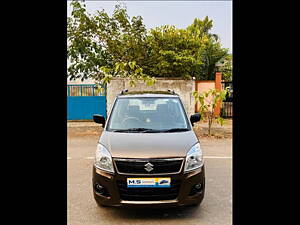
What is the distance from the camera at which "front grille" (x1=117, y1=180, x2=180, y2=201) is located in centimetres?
335

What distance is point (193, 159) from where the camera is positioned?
355 centimetres

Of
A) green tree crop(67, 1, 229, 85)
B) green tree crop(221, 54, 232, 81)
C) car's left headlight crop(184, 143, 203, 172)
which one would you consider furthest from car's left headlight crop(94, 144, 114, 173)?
green tree crop(221, 54, 232, 81)

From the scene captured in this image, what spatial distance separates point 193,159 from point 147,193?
0.76 m

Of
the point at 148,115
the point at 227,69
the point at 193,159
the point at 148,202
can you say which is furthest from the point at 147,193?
the point at 227,69

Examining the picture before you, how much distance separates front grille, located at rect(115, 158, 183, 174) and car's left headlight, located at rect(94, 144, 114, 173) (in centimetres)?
11

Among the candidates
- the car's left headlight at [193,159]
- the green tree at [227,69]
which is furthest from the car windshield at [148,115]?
the green tree at [227,69]

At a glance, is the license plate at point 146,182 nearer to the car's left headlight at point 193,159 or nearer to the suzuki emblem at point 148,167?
the suzuki emblem at point 148,167

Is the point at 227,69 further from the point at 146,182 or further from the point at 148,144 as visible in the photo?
the point at 146,182

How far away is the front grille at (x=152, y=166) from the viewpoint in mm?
3352

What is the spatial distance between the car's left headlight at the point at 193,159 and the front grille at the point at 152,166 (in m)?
0.12

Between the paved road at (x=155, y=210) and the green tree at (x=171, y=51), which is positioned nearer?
the paved road at (x=155, y=210)
